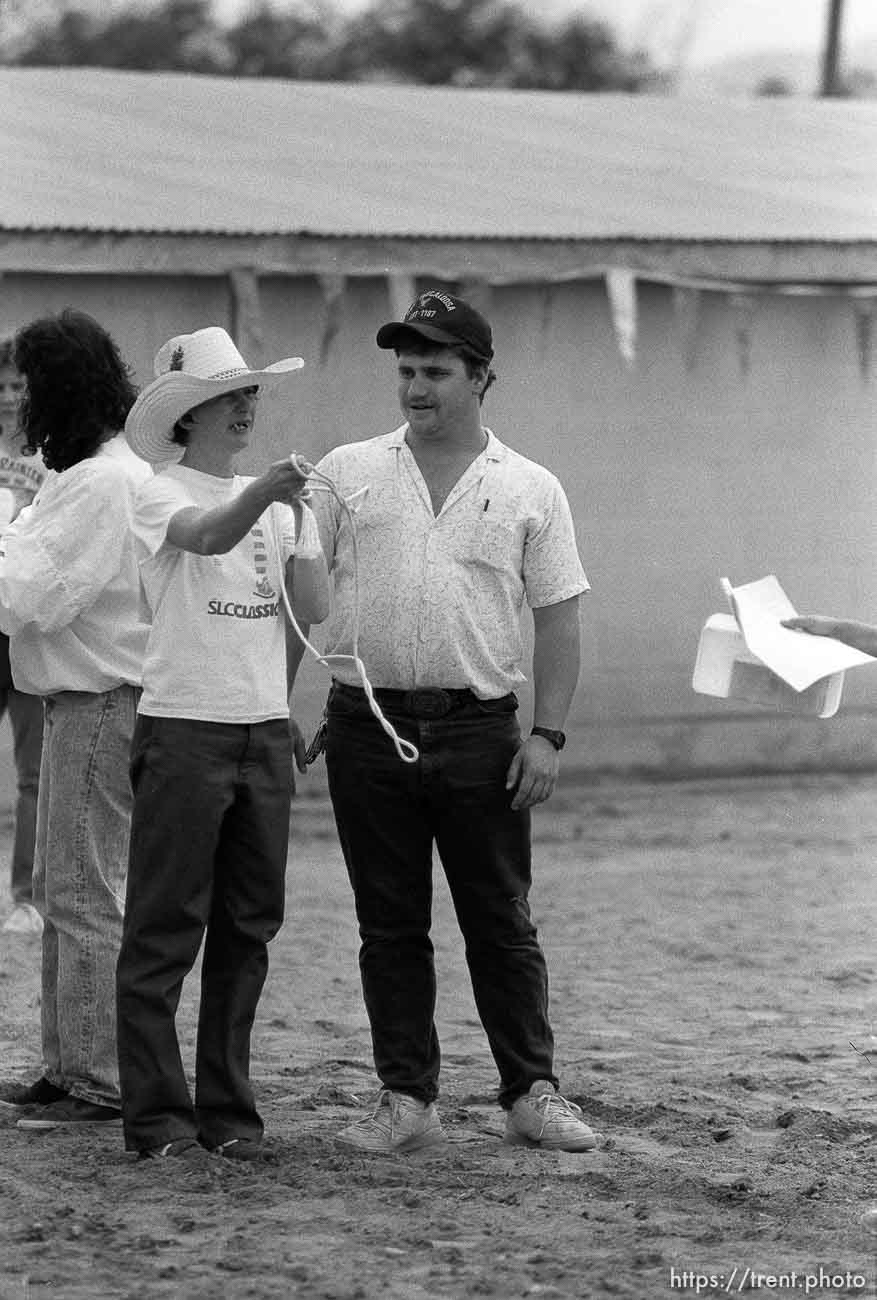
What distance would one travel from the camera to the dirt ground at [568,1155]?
4.11 m

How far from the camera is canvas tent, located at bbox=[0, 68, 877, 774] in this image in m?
10.2

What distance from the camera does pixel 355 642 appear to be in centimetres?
498

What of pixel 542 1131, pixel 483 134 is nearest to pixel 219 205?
pixel 483 134

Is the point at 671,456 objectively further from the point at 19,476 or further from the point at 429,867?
the point at 429,867

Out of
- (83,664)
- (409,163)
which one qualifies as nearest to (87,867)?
(83,664)

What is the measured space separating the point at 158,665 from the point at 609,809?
6.26m

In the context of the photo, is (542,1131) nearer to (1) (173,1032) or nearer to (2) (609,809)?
(1) (173,1032)

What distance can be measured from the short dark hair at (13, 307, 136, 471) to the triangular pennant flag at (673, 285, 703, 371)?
237 inches

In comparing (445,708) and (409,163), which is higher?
(409,163)

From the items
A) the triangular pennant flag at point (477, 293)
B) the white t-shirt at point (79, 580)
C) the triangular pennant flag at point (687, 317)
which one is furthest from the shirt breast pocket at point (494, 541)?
the triangular pennant flag at point (687, 317)

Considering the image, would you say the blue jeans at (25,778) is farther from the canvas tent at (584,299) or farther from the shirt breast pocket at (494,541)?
the shirt breast pocket at (494,541)

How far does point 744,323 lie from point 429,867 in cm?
657

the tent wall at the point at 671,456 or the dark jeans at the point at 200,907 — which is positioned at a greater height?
the tent wall at the point at 671,456

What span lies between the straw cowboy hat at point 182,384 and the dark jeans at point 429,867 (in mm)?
752
